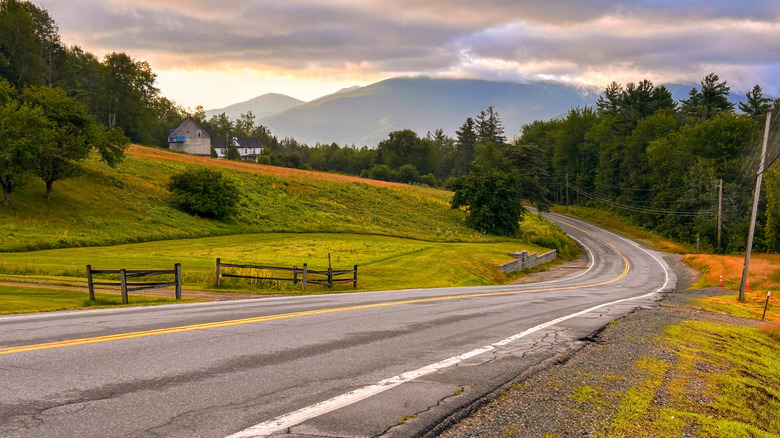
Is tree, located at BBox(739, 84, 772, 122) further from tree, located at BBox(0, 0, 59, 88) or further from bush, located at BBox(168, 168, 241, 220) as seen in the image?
tree, located at BBox(0, 0, 59, 88)

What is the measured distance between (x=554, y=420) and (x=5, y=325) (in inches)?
435

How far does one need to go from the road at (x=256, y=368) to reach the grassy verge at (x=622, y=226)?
7282 centimetres

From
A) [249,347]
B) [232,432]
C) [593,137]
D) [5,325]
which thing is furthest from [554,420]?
[593,137]

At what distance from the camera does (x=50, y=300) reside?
57.9 ft

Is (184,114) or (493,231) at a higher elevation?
(184,114)

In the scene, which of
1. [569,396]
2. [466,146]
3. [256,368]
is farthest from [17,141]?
[466,146]

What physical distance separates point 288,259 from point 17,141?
23.9 m

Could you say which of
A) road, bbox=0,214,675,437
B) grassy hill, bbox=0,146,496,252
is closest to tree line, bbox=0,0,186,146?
grassy hill, bbox=0,146,496,252

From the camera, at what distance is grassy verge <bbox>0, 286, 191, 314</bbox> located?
15387 millimetres

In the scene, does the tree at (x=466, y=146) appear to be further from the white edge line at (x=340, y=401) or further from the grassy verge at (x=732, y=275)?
the white edge line at (x=340, y=401)

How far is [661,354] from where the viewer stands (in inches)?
410

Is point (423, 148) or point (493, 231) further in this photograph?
point (423, 148)

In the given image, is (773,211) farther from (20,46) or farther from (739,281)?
(20,46)

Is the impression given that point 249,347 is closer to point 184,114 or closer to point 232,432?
point 232,432
